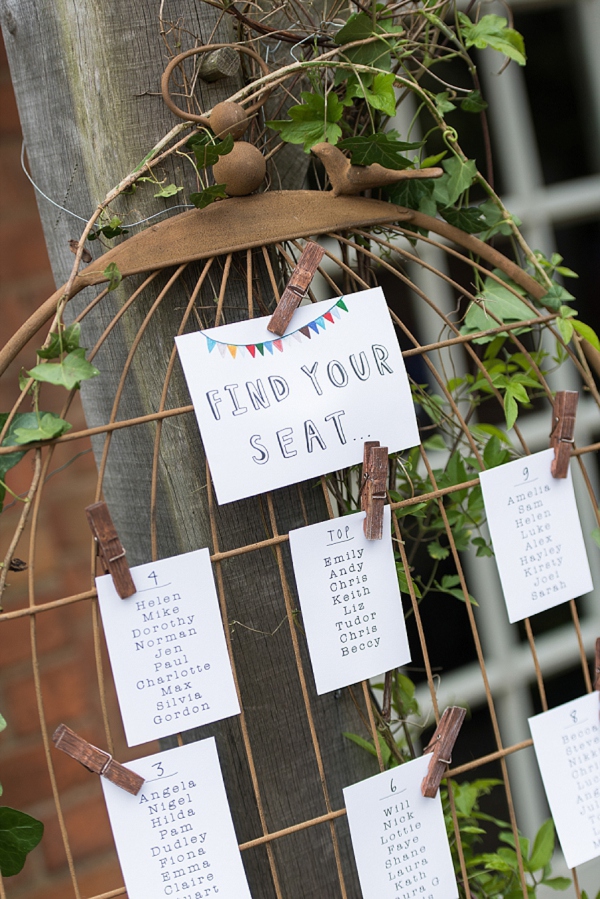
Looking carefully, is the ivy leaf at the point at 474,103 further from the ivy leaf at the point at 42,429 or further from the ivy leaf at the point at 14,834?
the ivy leaf at the point at 14,834

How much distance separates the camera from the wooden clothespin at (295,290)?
70 cm

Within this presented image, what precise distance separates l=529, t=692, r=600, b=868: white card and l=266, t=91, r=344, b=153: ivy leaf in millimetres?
611

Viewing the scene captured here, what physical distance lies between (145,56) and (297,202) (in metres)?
0.19

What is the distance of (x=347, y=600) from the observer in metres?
0.73

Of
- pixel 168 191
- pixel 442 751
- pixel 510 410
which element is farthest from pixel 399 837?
pixel 168 191

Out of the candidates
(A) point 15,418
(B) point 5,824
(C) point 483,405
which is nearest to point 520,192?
(C) point 483,405

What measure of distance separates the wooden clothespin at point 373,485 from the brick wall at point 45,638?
55cm

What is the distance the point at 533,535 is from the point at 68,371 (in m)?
0.49

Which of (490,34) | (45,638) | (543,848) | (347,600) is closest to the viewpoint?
(347,600)

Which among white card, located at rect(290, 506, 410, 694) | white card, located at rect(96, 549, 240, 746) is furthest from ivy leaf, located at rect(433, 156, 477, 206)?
white card, located at rect(96, 549, 240, 746)

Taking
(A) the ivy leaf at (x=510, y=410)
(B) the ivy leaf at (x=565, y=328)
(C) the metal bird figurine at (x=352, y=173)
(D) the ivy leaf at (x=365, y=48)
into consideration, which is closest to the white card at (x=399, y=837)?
(A) the ivy leaf at (x=510, y=410)

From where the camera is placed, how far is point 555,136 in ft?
5.44

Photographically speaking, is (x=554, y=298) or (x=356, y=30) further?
(x=554, y=298)

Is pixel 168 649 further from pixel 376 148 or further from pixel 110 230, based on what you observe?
pixel 376 148
